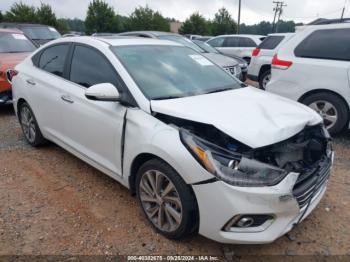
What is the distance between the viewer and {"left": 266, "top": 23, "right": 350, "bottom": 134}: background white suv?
4859mm

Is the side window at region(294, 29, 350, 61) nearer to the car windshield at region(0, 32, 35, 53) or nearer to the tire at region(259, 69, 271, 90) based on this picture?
Result: the tire at region(259, 69, 271, 90)

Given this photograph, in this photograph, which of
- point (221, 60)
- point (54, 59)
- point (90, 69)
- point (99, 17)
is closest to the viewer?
point (90, 69)

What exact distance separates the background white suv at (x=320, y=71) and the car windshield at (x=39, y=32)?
9.92 metres

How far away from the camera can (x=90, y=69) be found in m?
3.33

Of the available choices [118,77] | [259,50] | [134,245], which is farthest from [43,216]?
[259,50]

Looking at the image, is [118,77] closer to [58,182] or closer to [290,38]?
[58,182]

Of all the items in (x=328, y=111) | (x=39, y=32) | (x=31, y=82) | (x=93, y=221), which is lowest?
(x=93, y=221)

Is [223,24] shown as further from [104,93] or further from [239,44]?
[104,93]

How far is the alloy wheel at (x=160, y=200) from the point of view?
8.24ft

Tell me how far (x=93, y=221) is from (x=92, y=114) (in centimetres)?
103

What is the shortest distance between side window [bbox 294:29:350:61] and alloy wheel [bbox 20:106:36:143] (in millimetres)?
4365

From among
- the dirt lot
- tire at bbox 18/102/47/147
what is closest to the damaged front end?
the dirt lot

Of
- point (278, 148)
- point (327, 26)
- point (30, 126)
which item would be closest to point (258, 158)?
point (278, 148)

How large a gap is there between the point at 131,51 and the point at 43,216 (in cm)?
186
